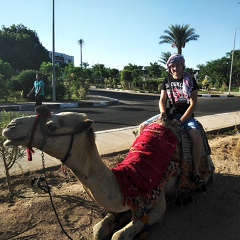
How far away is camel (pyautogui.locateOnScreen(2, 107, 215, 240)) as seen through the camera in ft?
7.46

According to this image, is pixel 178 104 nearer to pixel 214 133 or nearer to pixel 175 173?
pixel 175 173

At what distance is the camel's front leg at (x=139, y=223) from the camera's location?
2.97 metres

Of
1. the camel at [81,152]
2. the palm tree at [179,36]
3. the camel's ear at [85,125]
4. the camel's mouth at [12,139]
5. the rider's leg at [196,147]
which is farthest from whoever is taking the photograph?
the palm tree at [179,36]

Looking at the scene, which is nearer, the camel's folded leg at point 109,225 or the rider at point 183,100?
the camel's folded leg at point 109,225

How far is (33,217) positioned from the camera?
357cm

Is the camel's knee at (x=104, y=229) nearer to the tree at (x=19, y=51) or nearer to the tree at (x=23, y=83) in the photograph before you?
the tree at (x=23, y=83)

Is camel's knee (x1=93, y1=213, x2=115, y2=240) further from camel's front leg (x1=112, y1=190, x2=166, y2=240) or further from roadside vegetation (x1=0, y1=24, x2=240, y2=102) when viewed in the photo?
roadside vegetation (x1=0, y1=24, x2=240, y2=102)

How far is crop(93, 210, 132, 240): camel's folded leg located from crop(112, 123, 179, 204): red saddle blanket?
0.51 m

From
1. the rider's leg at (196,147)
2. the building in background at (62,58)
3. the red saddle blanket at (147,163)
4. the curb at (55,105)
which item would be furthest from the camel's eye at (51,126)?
the building in background at (62,58)

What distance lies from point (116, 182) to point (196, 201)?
1817mm

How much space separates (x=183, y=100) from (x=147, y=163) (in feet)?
5.35

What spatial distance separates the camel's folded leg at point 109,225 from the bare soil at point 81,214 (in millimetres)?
242

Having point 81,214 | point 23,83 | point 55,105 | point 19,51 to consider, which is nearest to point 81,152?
point 81,214

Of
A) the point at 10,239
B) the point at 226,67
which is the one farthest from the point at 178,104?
the point at 226,67
